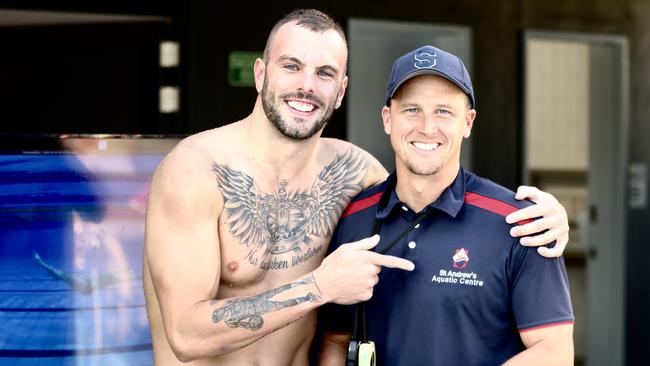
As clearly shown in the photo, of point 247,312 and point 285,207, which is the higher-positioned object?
point 285,207

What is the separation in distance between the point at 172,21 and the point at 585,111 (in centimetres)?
608

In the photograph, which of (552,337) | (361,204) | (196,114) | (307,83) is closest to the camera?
(552,337)

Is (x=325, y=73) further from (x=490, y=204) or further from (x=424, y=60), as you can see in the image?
(x=490, y=204)

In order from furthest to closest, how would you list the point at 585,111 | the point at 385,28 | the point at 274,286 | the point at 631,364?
the point at 585,111 < the point at 631,364 < the point at 385,28 < the point at 274,286

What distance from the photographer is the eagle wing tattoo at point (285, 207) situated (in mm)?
2766

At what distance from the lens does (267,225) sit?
2.85m

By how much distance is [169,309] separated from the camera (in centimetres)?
A: 264

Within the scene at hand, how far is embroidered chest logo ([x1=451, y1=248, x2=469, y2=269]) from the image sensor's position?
8.36ft

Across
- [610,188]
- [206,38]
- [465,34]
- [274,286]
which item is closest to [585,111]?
[610,188]

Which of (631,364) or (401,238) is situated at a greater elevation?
(401,238)

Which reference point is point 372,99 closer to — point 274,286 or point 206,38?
point 206,38

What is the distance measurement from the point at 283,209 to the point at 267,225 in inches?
2.9

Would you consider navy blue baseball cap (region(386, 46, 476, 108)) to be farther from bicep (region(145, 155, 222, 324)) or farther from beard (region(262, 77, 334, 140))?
bicep (region(145, 155, 222, 324))

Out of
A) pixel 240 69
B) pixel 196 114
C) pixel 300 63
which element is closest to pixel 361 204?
pixel 300 63
